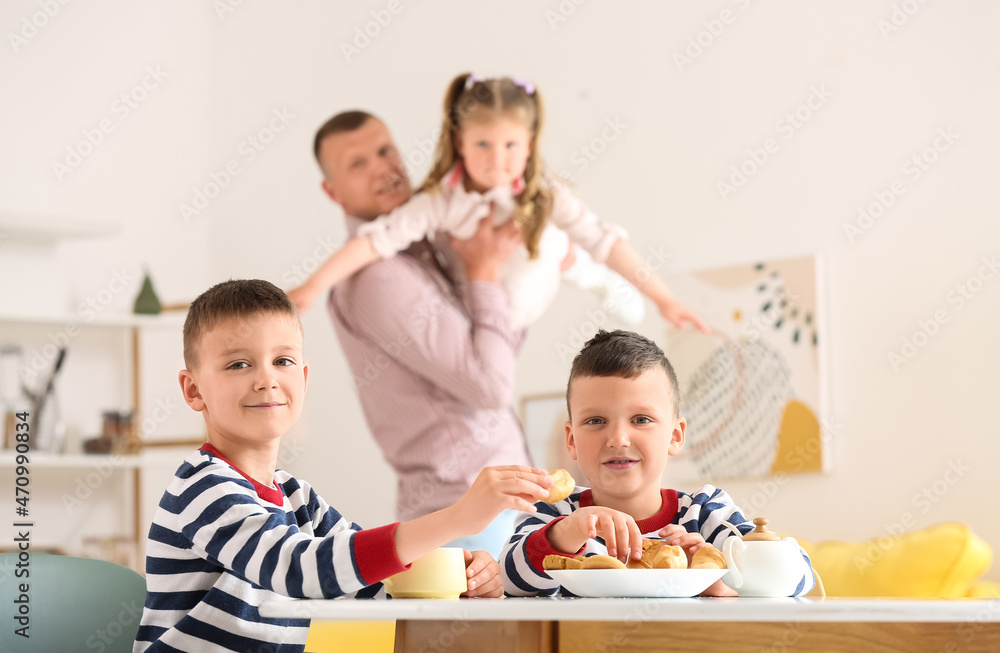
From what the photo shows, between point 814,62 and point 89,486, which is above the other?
point 814,62

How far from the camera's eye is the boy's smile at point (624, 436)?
1.16m

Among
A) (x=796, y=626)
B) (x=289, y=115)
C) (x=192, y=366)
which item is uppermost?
(x=289, y=115)

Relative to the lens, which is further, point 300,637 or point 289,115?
point 289,115

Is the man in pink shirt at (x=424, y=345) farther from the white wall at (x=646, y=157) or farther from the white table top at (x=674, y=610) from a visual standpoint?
the white table top at (x=674, y=610)

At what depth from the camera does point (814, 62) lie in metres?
2.77

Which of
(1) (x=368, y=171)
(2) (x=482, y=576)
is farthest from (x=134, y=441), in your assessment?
(2) (x=482, y=576)

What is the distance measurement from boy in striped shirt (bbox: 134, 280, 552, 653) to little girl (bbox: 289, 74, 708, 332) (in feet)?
3.28

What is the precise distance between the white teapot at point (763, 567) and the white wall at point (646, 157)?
5.82 feet

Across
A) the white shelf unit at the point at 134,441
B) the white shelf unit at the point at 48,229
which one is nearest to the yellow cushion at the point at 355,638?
the white shelf unit at the point at 134,441

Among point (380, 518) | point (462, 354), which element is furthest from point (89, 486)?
point (462, 354)

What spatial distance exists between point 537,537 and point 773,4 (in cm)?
226

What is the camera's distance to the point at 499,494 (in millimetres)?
847

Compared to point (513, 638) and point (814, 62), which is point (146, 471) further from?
point (513, 638)

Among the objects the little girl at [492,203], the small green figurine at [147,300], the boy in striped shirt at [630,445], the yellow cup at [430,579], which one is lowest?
the yellow cup at [430,579]
